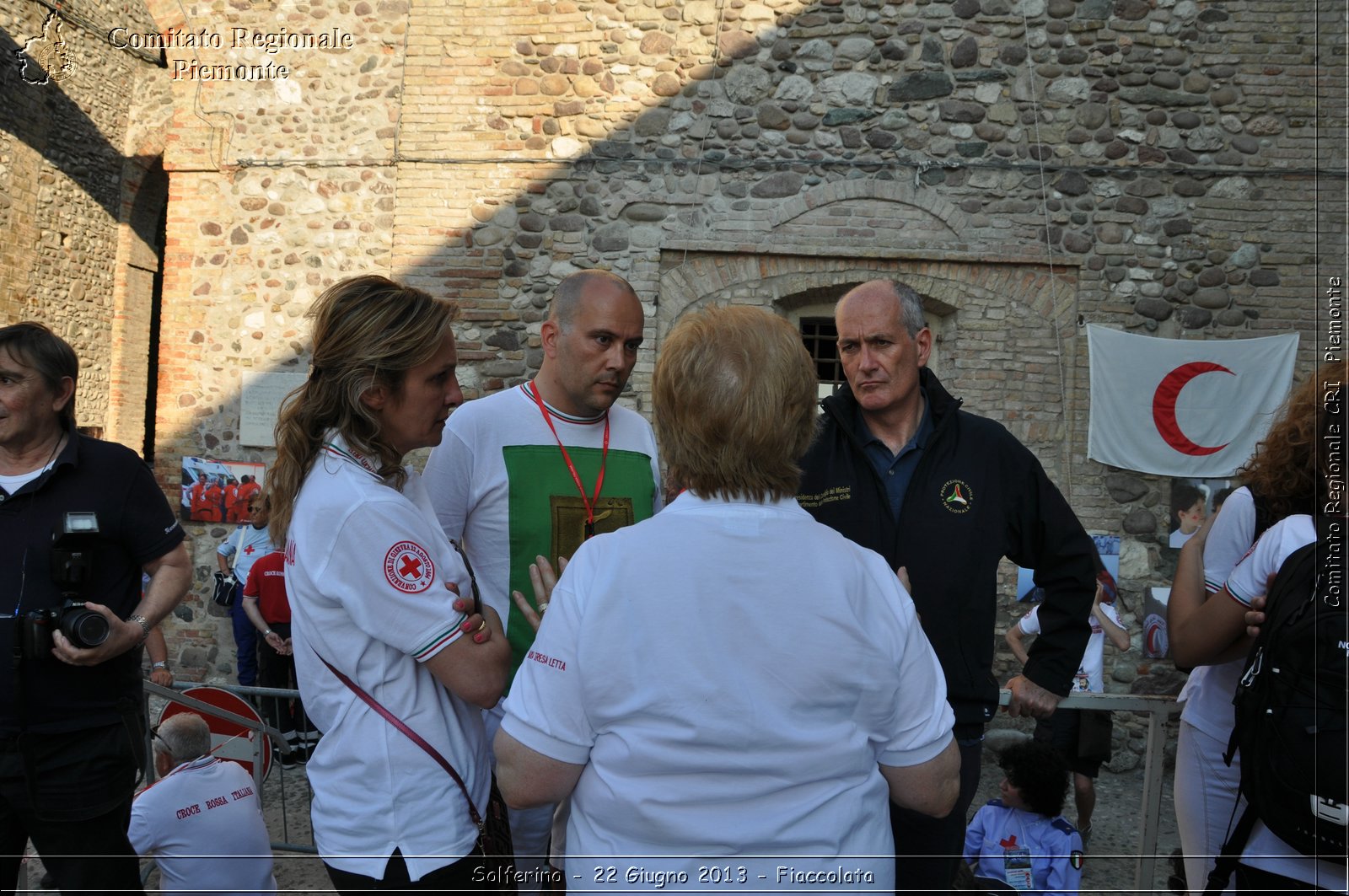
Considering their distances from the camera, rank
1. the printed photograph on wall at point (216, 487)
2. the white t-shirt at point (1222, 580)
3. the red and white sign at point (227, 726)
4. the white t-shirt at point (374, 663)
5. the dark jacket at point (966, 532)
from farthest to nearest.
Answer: the printed photograph on wall at point (216, 487)
the red and white sign at point (227, 726)
the dark jacket at point (966, 532)
the white t-shirt at point (1222, 580)
the white t-shirt at point (374, 663)

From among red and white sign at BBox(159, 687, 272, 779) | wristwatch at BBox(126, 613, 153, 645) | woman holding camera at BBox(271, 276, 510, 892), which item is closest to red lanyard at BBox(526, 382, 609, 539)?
woman holding camera at BBox(271, 276, 510, 892)

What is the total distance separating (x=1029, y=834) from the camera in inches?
137

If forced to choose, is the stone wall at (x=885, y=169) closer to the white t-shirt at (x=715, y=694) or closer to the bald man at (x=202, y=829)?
the bald man at (x=202, y=829)

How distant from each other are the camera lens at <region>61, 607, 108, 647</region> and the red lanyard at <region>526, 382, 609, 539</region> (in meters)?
1.29

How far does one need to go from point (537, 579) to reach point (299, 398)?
2.01 feet

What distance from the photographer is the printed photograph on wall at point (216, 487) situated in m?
7.43

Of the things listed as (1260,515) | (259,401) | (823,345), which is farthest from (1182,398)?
(259,401)

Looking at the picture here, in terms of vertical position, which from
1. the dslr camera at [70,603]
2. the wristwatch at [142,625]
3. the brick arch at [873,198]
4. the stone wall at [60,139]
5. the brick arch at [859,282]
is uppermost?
the stone wall at [60,139]

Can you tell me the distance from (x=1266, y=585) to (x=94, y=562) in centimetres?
309

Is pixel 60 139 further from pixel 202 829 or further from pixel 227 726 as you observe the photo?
pixel 202 829

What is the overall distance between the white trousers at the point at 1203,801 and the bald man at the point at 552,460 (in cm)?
164

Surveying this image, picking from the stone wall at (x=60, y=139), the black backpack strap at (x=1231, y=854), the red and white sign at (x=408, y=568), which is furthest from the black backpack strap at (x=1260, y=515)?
the stone wall at (x=60, y=139)

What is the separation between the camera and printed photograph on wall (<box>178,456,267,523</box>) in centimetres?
743

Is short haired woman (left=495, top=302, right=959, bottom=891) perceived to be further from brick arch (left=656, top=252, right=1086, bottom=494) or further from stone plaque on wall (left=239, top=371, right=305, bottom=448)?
stone plaque on wall (left=239, top=371, right=305, bottom=448)
